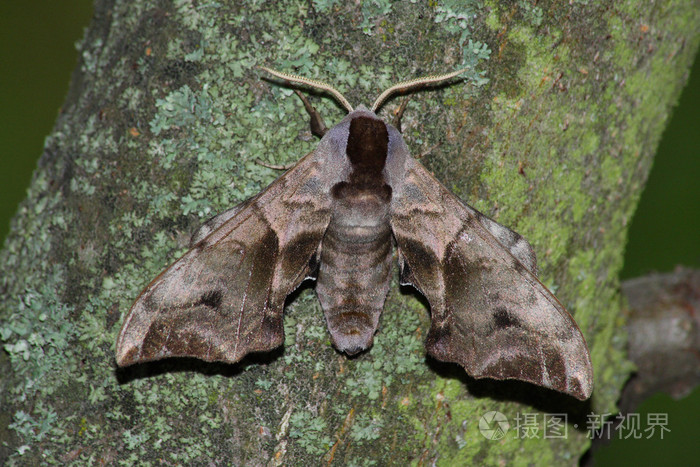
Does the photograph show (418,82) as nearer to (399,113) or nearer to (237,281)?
(399,113)

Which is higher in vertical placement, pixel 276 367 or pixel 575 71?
pixel 575 71

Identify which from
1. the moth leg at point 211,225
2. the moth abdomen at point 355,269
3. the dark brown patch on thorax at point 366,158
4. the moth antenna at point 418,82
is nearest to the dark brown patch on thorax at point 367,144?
Result: the dark brown patch on thorax at point 366,158

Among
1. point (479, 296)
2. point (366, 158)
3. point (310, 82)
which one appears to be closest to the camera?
point (310, 82)

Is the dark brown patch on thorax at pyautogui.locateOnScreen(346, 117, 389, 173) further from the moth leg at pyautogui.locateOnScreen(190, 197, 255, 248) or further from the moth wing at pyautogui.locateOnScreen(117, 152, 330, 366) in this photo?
the moth leg at pyautogui.locateOnScreen(190, 197, 255, 248)

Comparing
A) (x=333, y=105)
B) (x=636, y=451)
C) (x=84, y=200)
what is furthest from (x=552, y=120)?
(x=636, y=451)

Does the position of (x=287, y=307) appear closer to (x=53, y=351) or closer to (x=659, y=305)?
(x=53, y=351)

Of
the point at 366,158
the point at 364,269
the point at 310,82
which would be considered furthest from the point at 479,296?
the point at 310,82

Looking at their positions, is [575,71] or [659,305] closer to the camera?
[575,71]
